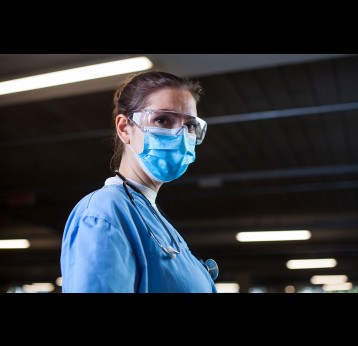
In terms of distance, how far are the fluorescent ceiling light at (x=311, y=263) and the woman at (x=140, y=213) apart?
41.8 feet

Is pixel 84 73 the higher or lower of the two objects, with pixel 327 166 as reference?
lower

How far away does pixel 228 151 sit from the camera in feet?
20.6

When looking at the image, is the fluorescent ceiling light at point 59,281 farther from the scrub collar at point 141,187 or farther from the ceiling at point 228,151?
the scrub collar at point 141,187

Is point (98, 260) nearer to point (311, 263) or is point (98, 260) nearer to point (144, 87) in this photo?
point (144, 87)

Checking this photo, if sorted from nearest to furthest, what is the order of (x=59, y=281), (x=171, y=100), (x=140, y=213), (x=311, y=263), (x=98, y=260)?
(x=98, y=260) < (x=140, y=213) < (x=171, y=100) < (x=311, y=263) < (x=59, y=281)

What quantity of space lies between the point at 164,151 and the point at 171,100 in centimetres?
21

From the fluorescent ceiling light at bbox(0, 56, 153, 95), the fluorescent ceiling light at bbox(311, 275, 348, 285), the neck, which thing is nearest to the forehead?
the neck

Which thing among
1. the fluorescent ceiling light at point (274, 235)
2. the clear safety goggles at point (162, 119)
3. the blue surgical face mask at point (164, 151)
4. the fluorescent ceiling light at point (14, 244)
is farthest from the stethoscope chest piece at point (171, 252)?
the fluorescent ceiling light at point (14, 244)

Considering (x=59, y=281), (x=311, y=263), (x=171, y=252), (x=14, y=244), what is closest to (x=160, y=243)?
(x=171, y=252)
